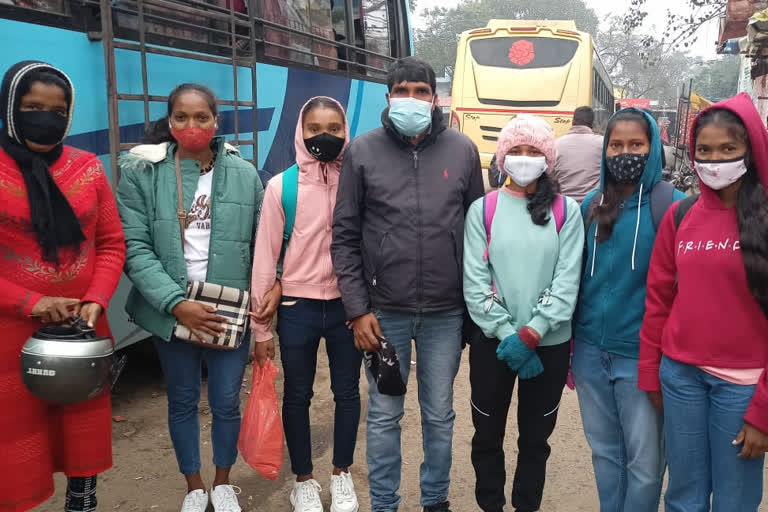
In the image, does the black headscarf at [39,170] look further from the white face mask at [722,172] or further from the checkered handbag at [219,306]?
the white face mask at [722,172]

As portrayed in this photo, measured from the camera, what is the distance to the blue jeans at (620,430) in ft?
7.36

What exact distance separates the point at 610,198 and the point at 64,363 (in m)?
1.96

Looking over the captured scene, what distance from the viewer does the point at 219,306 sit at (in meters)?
2.67

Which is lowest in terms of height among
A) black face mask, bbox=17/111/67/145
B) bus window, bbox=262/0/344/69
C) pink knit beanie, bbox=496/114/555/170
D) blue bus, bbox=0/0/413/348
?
pink knit beanie, bbox=496/114/555/170

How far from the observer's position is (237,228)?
8.90ft

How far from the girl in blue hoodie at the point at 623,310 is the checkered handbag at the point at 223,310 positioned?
1.39 m

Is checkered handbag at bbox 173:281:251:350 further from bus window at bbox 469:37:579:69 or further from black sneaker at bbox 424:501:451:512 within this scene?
bus window at bbox 469:37:579:69

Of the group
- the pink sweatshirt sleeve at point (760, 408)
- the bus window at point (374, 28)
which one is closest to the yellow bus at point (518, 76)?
the bus window at point (374, 28)

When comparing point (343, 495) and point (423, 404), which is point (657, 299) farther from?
point (343, 495)

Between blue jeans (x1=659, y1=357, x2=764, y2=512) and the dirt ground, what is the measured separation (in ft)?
3.46

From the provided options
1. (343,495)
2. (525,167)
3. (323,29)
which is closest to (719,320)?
(525,167)

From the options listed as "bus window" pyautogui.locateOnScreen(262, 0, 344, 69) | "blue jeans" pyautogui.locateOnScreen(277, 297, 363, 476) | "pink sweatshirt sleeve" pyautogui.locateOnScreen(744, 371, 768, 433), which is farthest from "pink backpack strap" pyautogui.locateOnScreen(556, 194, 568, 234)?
"bus window" pyautogui.locateOnScreen(262, 0, 344, 69)

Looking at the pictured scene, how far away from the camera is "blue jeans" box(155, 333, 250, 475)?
2.73 m

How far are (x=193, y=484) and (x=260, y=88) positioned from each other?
2.96m
